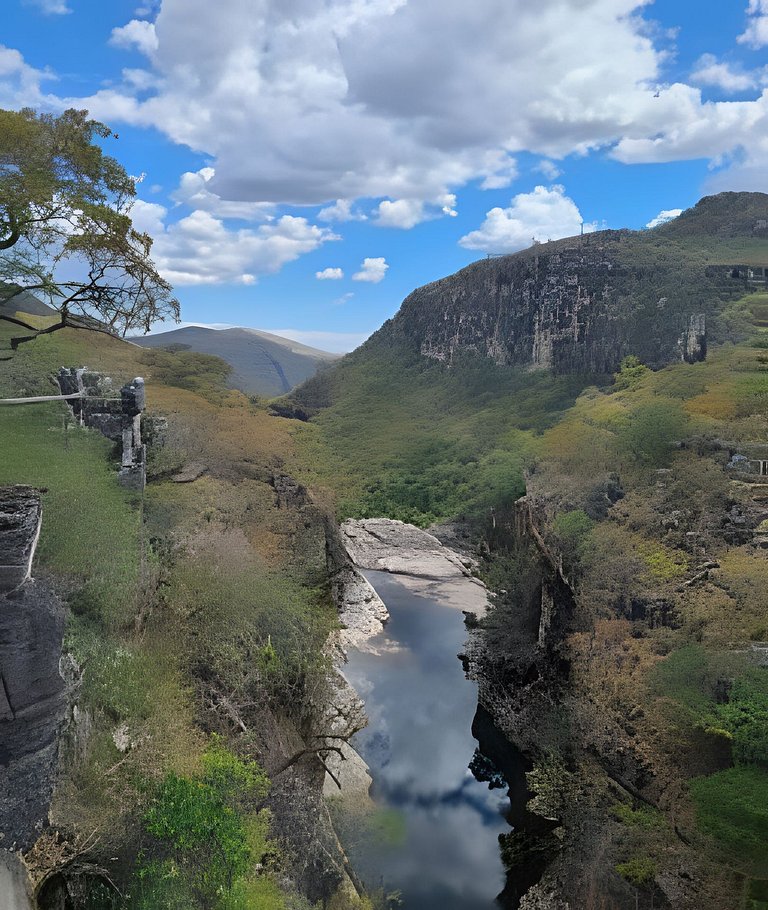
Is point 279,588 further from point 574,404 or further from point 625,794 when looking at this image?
point 574,404

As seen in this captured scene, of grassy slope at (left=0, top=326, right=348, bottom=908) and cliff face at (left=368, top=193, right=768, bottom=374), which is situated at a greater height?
cliff face at (left=368, top=193, right=768, bottom=374)

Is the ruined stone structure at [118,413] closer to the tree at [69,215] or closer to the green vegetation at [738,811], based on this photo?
the tree at [69,215]

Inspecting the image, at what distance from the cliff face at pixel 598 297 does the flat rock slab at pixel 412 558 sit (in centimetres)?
1521

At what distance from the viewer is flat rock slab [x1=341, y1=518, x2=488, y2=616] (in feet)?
109

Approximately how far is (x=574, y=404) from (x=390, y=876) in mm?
25399

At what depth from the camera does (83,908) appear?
968 cm

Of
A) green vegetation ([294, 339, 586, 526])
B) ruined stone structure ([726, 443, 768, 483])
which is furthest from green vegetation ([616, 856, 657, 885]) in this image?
green vegetation ([294, 339, 586, 526])

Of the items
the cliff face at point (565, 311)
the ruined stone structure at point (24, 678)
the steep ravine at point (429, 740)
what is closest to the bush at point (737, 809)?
the steep ravine at point (429, 740)

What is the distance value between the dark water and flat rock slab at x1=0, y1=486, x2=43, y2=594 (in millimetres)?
11696

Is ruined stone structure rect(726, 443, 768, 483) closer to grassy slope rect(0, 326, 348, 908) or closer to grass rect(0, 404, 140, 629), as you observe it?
grassy slope rect(0, 326, 348, 908)

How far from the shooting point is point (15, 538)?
742 centimetres

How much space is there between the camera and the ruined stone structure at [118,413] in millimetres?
16297

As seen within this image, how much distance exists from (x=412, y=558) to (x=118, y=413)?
2126 cm

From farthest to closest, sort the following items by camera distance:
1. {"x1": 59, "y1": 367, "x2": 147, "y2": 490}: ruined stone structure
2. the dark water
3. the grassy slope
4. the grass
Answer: {"x1": 59, "y1": 367, "x2": 147, "y2": 490}: ruined stone structure
the dark water
the grass
the grassy slope
